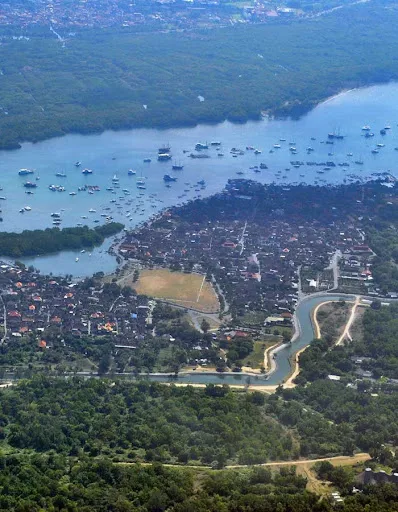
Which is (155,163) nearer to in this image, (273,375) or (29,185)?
(29,185)

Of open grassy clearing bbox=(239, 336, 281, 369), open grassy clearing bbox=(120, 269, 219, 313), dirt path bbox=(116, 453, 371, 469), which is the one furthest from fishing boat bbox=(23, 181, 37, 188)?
dirt path bbox=(116, 453, 371, 469)

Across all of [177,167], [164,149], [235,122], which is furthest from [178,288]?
[235,122]

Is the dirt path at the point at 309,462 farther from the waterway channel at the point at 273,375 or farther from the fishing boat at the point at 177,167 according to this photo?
the fishing boat at the point at 177,167

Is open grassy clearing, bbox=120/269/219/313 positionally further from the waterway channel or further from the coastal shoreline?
the coastal shoreline

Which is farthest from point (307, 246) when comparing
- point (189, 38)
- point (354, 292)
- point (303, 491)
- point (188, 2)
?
point (188, 2)

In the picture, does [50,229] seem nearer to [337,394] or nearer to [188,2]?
[337,394]

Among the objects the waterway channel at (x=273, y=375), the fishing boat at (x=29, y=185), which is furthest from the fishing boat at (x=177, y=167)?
the waterway channel at (x=273, y=375)
